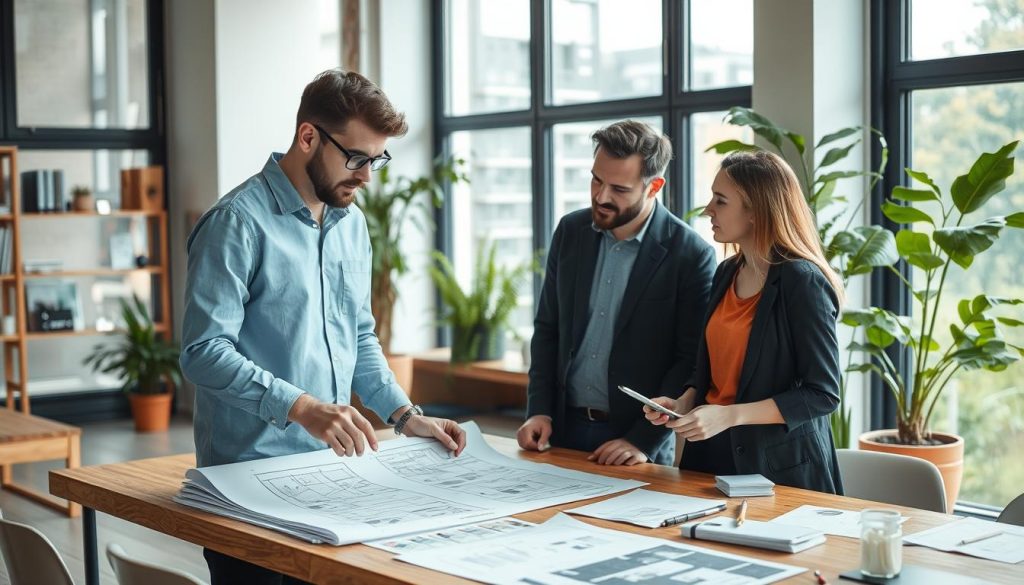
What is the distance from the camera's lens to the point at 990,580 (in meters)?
1.80

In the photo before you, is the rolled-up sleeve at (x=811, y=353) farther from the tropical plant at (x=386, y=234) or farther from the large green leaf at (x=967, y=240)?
the tropical plant at (x=386, y=234)

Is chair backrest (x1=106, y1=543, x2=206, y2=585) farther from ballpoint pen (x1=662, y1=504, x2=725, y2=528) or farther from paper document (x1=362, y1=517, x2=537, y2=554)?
ballpoint pen (x1=662, y1=504, x2=725, y2=528)

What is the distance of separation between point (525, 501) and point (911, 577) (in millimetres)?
750

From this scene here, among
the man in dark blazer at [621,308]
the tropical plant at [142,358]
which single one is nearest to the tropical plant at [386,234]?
the tropical plant at [142,358]

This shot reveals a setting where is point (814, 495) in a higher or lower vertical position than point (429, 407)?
higher

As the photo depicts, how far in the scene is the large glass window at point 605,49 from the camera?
6.14 metres

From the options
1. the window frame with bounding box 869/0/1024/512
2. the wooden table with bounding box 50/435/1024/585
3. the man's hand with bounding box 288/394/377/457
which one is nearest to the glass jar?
the wooden table with bounding box 50/435/1024/585

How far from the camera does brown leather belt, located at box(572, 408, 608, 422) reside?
307 centimetres

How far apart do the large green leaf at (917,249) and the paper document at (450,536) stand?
255 centimetres

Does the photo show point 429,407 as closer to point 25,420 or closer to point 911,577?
point 25,420

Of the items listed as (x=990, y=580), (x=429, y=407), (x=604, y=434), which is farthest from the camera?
(x=429, y=407)

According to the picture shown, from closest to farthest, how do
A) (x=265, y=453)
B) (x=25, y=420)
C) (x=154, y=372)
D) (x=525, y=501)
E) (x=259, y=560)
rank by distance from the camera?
(x=259, y=560) → (x=525, y=501) → (x=265, y=453) → (x=25, y=420) → (x=154, y=372)

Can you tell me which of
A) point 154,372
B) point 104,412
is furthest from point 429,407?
point 104,412

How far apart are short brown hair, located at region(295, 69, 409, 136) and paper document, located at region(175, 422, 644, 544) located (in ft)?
2.26
